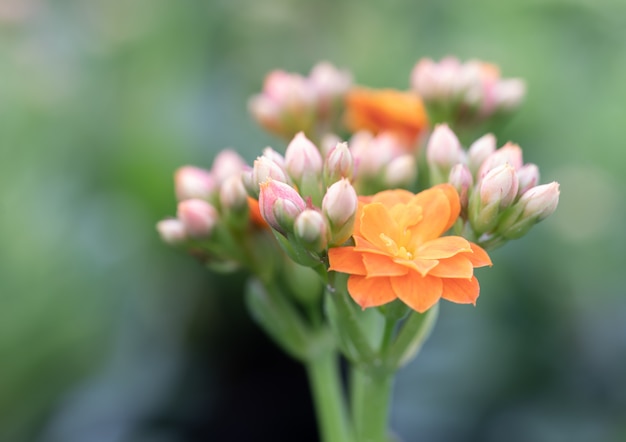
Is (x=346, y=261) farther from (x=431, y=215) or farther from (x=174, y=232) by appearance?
(x=174, y=232)

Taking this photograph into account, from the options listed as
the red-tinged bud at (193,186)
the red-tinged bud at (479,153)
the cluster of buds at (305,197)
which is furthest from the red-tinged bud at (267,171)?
the red-tinged bud at (479,153)

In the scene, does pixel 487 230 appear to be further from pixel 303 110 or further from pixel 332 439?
pixel 303 110

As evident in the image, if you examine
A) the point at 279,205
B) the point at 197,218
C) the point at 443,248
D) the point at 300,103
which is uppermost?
the point at 300,103

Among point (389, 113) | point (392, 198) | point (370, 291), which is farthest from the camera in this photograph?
point (389, 113)

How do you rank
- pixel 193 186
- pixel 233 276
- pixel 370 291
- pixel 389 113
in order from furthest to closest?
1. pixel 233 276
2. pixel 389 113
3. pixel 193 186
4. pixel 370 291

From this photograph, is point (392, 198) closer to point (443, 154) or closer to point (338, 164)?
point (338, 164)

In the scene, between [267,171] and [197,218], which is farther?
[197,218]

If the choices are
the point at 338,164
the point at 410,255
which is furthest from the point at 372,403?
the point at 338,164

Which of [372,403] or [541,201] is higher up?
[541,201]
